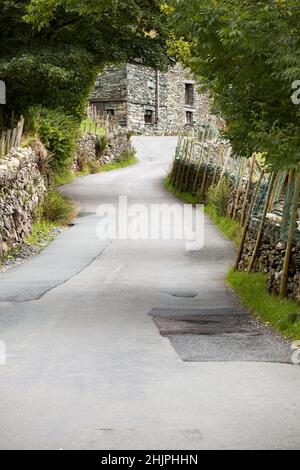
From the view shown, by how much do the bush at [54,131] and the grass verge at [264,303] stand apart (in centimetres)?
1353

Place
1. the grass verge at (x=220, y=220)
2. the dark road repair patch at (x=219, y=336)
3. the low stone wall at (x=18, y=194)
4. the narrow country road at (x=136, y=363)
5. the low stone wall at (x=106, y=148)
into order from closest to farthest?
the narrow country road at (x=136, y=363), the dark road repair patch at (x=219, y=336), the low stone wall at (x=18, y=194), the grass verge at (x=220, y=220), the low stone wall at (x=106, y=148)

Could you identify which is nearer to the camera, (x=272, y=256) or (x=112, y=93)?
(x=272, y=256)

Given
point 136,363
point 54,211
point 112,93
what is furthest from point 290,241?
point 112,93

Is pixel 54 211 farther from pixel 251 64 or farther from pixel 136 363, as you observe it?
pixel 136 363

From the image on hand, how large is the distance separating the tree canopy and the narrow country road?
34.4 ft

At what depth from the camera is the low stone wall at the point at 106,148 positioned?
43688mm

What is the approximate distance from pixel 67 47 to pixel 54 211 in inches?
245

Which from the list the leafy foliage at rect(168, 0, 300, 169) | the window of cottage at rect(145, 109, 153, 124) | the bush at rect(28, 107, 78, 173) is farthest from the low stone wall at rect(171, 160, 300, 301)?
the window of cottage at rect(145, 109, 153, 124)

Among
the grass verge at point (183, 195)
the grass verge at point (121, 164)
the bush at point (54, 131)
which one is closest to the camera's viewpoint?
the bush at point (54, 131)

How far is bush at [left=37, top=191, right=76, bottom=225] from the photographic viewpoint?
87.4ft

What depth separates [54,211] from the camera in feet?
88.8

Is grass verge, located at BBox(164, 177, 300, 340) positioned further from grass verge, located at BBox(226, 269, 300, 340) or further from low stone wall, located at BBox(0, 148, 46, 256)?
low stone wall, located at BBox(0, 148, 46, 256)

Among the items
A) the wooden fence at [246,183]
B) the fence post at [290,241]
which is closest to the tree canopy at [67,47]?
the wooden fence at [246,183]

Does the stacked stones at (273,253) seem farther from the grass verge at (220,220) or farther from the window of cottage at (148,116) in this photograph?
the window of cottage at (148,116)
